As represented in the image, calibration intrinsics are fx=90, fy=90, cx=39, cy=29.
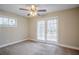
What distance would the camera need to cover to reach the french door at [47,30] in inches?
71.1

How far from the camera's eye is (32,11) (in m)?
1.77

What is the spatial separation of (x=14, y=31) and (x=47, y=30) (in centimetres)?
68

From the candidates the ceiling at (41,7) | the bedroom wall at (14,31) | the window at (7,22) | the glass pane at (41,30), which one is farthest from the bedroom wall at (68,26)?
the window at (7,22)

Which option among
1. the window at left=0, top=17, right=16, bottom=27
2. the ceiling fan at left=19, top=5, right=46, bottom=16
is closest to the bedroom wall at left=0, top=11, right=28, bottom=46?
the window at left=0, top=17, right=16, bottom=27

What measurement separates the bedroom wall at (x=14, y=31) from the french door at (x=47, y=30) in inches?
11.6

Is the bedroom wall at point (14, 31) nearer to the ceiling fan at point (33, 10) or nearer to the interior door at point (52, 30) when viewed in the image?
the ceiling fan at point (33, 10)

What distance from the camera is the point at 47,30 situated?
1861mm

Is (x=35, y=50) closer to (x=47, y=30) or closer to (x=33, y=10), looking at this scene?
(x=47, y=30)

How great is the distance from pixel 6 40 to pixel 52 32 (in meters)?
0.93

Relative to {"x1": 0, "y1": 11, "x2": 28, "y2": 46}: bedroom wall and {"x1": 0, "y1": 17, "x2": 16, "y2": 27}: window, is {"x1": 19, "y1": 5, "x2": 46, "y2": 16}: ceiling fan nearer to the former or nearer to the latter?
{"x1": 0, "y1": 11, "x2": 28, "y2": 46}: bedroom wall

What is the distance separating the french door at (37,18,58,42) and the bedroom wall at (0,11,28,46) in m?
0.30

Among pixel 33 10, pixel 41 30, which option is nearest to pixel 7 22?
pixel 33 10

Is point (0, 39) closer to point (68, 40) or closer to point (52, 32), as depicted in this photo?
point (52, 32)

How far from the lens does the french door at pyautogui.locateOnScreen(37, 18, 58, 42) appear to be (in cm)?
181
